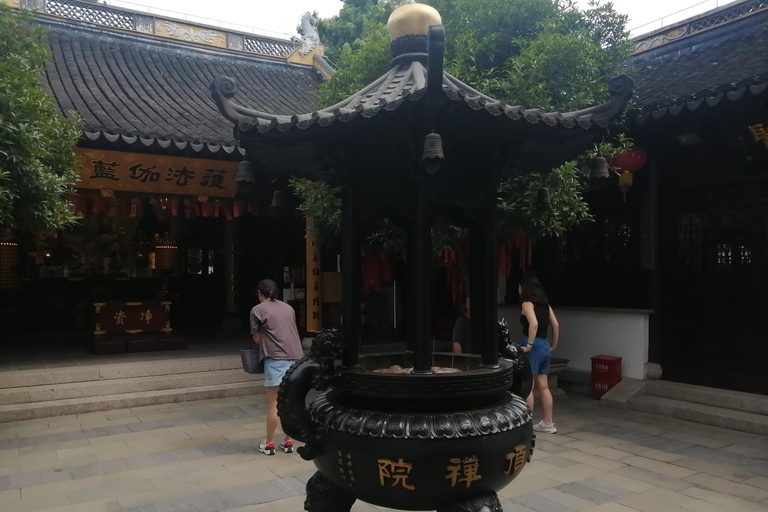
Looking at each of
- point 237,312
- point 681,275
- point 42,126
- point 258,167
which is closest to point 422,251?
point 258,167

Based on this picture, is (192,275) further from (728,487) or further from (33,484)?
(728,487)

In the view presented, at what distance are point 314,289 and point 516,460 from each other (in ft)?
23.5

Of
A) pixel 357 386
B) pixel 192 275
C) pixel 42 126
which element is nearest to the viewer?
pixel 357 386

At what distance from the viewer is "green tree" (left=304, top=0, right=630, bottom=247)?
245 inches

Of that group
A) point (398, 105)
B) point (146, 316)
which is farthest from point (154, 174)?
point (398, 105)

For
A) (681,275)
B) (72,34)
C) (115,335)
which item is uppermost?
(72,34)

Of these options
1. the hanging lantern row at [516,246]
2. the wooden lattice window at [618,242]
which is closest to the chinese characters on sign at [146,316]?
the hanging lantern row at [516,246]

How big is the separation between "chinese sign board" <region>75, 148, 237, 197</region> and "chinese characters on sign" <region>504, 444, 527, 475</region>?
722cm

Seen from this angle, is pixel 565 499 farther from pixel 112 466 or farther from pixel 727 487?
pixel 112 466

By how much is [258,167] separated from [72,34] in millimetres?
11028

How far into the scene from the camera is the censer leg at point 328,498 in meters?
3.29

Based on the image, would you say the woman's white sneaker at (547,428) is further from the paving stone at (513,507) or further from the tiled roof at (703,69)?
the tiled roof at (703,69)

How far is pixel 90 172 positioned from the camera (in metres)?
8.43

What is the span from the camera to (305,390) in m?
3.16
